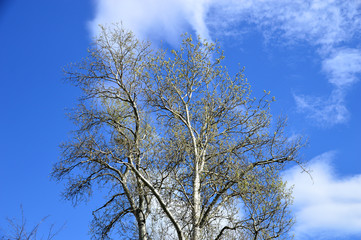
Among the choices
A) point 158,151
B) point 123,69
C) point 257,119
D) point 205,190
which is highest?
point 123,69

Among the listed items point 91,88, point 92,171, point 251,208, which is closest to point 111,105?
point 91,88

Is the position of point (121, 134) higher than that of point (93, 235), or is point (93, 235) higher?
point (121, 134)

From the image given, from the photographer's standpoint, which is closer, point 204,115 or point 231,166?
point 231,166

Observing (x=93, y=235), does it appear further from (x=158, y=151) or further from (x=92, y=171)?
(x=158, y=151)

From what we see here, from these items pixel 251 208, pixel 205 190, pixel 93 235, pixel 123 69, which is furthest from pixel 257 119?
pixel 93 235

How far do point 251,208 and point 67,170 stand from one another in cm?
614

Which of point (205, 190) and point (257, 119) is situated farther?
point (257, 119)

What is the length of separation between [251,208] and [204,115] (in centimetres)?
417

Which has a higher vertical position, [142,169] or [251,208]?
[142,169]

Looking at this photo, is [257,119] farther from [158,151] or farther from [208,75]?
[158,151]

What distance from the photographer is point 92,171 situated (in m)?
13.4

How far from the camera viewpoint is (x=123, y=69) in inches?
541

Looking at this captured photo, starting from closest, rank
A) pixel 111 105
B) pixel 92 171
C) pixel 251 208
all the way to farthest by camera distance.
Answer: pixel 251 208 → pixel 92 171 → pixel 111 105

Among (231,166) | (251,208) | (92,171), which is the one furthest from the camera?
(92,171)
